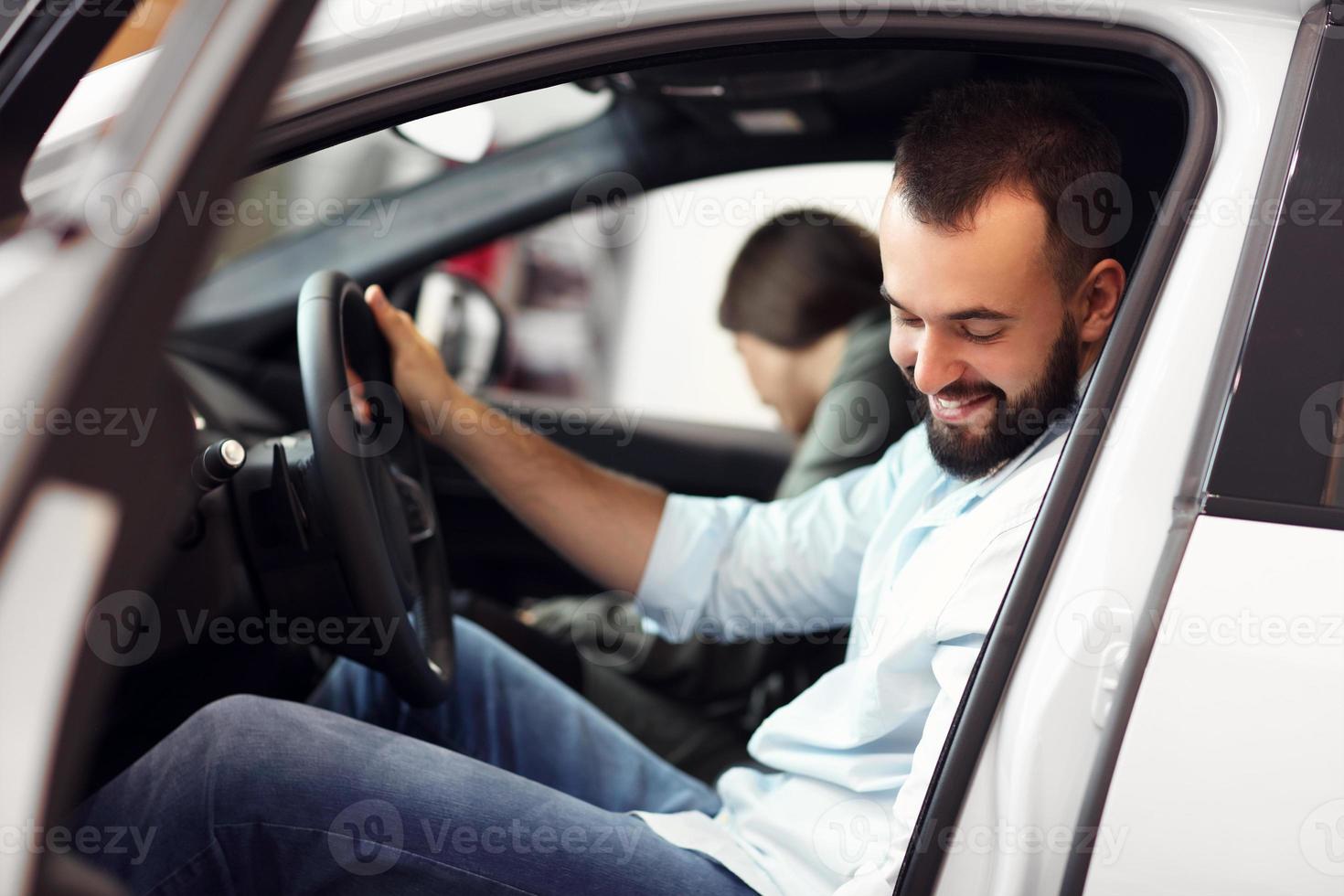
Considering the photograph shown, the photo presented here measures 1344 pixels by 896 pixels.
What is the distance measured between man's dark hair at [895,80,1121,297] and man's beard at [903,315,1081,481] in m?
0.07

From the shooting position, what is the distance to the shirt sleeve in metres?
1.47

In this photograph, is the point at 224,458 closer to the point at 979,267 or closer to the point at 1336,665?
the point at 979,267

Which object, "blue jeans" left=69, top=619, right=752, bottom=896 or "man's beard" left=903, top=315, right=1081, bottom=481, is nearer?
"blue jeans" left=69, top=619, right=752, bottom=896

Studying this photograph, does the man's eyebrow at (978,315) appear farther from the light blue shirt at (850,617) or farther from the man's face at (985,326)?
the light blue shirt at (850,617)

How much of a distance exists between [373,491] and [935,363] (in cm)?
66

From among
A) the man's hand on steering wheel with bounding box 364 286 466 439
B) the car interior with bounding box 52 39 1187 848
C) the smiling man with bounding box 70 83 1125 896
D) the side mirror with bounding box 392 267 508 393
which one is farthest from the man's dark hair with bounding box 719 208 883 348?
the man's hand on steering wheel with bounding box 364 286 466 439

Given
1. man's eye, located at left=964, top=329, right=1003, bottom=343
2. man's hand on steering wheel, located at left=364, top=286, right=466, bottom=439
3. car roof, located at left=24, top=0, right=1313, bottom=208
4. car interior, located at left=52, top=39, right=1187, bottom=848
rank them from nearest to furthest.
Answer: car roof, located at left=24, top=0, right=1313, bottom=208
man's eye, located at left=964, top=329, right=1003, bottom=343
car interior, located at left=52, top=39, right=1187, bottom=848
man's hand on steering wheel, located at left=364, top=286, right=466, bottom=439

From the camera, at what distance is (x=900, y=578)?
1.19m

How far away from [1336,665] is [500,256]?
5605 mm

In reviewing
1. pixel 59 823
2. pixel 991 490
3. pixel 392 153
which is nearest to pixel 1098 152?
pixel 991 490

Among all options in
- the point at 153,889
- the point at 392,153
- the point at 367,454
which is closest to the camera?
the point at 153,889

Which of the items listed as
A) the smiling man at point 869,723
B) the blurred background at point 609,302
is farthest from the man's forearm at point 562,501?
the blurred background at point 609,302

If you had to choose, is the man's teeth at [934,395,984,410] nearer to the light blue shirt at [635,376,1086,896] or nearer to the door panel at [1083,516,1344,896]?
the light blue shirt at [635,376,1086,896]

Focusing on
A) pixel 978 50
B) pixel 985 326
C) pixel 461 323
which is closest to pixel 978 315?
pixel 985 326
